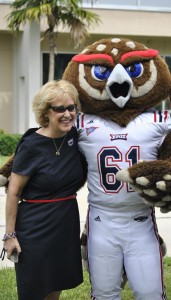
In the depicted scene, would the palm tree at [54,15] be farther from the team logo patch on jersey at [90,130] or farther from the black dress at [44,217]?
the black dress at [44,217]

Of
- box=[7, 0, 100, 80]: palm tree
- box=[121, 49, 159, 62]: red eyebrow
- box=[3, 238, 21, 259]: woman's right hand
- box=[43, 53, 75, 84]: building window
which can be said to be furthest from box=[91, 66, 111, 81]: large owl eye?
box=[43, 53, 75, 84]: building window

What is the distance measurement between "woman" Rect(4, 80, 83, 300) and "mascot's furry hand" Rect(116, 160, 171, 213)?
34cm

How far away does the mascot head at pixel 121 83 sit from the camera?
3088 millimetres

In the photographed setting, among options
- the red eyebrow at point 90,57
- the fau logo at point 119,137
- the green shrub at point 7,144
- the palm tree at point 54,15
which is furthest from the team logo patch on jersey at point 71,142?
the palm tree at point 54,15

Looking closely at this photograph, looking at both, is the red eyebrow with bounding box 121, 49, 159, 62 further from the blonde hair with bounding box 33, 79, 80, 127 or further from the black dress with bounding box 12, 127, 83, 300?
the black dress with bounding box 12, 127, 83, 300

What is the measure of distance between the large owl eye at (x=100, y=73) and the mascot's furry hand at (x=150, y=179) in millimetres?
597

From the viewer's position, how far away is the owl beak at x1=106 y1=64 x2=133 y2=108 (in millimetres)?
3023

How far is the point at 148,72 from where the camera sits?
3.13 m

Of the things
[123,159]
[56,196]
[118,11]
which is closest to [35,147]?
[56,196]

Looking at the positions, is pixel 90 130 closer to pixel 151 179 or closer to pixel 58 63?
pixel 151 179

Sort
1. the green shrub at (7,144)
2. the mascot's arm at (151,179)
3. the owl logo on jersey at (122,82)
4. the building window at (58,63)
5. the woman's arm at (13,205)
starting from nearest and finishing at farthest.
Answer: the mascot's arm at (151,179)
the woman's arm at (13,205)
the owl logo on jersey at (122,82)
the green shrub at (7,144)
the building window at (58,63)

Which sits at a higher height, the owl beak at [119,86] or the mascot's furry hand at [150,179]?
the owl beak at [119,86]

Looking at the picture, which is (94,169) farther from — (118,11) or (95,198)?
(118,11)

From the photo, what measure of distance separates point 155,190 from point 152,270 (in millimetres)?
480
